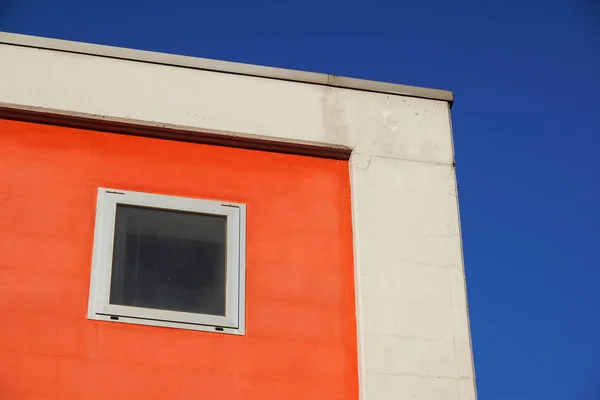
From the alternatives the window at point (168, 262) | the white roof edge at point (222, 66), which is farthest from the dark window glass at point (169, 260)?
the white roof edge at point (222, 66)

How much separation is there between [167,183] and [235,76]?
4.61ft

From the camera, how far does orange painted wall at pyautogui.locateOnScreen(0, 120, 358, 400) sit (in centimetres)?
966

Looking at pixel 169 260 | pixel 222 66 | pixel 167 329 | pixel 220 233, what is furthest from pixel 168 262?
pixel 222 66

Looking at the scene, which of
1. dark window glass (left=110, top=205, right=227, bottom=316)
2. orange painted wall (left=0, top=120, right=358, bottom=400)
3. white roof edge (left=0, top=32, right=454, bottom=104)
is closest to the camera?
orange painted wall (left=0, top=120, right=358, bottom=400)

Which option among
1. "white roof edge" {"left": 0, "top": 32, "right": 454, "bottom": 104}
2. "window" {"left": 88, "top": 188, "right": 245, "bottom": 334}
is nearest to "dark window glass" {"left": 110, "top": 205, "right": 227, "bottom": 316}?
"window" {"left": 88, "top": 188, "right": 245, "bottom": 334}

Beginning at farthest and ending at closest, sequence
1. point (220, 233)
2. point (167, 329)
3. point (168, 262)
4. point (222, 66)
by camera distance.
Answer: point (222, 66) < point (220, 233) < point (168, 262) < point (167, 329)

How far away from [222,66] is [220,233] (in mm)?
1792

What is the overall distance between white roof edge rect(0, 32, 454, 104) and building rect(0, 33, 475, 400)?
2 centimetres

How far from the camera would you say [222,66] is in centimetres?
1148

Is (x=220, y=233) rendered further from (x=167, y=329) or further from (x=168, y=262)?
→ (x=167, y=329)

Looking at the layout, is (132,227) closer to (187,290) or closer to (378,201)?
(187,290)

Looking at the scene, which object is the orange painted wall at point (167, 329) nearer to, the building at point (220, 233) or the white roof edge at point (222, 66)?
the building at point (220, 233)

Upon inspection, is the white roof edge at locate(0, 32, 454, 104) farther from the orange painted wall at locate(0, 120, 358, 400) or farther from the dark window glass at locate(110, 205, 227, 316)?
the dark window glass at locate(110, 205, 227, 316)

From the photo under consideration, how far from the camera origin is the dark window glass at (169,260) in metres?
10.2
